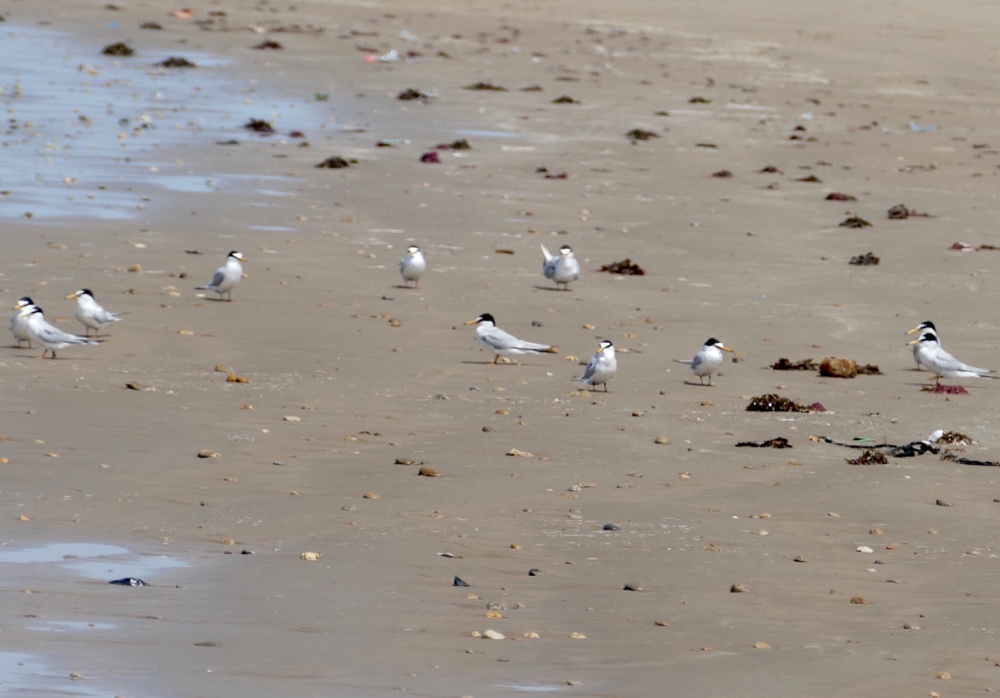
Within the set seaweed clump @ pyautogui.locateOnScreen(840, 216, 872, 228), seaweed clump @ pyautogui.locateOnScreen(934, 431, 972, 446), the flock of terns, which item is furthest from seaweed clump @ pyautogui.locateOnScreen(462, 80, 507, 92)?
seaweed clump @ pyautogui.locateOnScreen(934, 431, 972, 446)

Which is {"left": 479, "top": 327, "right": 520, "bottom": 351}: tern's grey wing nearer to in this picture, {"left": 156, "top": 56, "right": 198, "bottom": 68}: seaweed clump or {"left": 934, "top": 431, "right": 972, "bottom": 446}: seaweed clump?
{"left": 934, "top": 431, "right": 972, "bottom": 446}: seaweed clump

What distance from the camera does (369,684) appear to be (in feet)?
23.2

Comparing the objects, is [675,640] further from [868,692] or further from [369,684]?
[369,684]

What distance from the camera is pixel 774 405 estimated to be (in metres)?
13.5

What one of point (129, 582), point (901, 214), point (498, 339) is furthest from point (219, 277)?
point (901, 214)

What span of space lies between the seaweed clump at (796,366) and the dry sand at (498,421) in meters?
0.47

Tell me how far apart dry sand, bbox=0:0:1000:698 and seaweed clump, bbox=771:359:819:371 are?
473 millimetres

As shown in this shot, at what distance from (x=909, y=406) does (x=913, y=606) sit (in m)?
5.41

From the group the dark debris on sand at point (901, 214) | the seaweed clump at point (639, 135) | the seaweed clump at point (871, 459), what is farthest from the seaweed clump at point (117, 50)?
A: the seaweed clump at point (871, 459)

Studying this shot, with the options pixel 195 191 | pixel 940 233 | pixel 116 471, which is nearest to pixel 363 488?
pixel 116 471

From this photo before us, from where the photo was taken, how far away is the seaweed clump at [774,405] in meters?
13.5

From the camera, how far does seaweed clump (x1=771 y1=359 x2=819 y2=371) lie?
1512 cm

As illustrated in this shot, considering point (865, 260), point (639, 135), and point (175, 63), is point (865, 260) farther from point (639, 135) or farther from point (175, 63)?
point (175, 63)

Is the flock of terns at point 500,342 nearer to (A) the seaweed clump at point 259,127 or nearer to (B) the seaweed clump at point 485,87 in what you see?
(A) the seaweed clump at point 259,127
